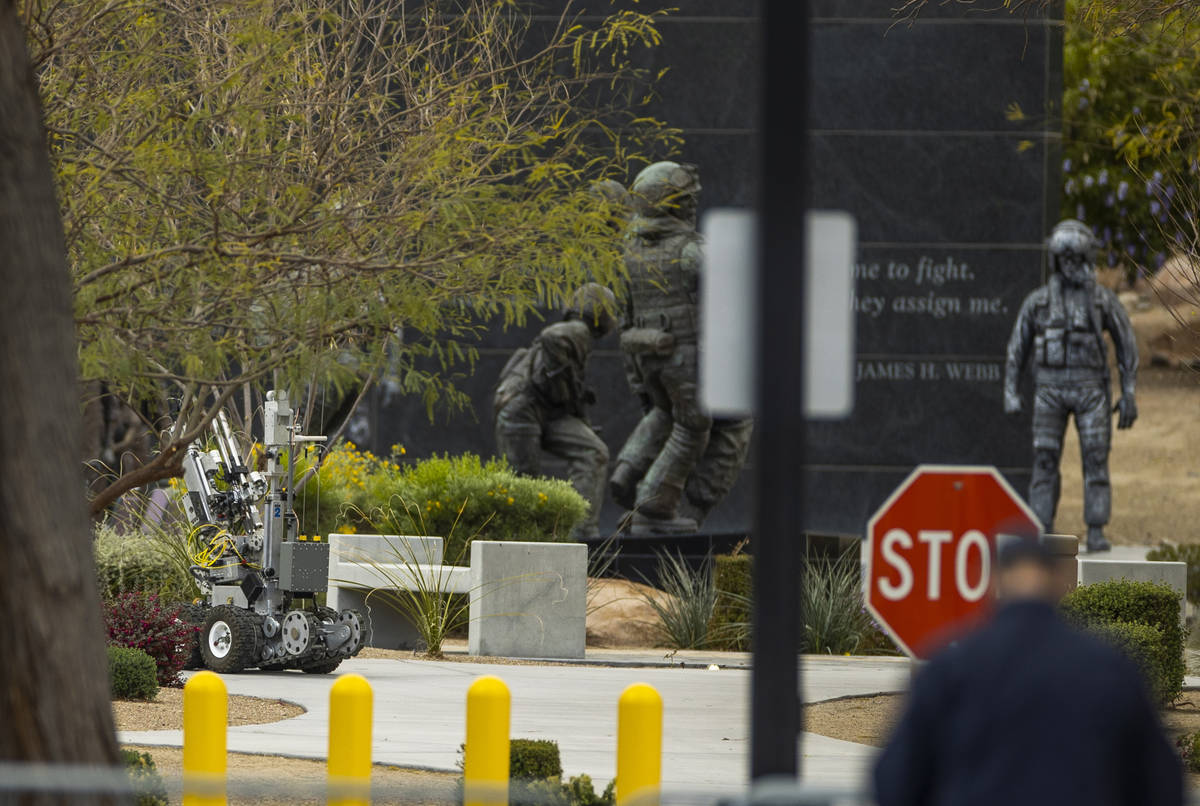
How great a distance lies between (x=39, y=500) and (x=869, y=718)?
25.0 ft

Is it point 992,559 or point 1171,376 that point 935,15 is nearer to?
point 992,559

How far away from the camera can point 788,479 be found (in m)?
4.46

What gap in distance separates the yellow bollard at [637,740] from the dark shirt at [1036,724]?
2.93 meters

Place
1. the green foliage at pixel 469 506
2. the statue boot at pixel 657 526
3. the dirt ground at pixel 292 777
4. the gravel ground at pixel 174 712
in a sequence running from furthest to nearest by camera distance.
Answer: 1. the statue boot at pixel 657 526
2. the green foliage at pixel 469 506
3. the gravel ground at pixel 174 712
4. the dirt ground at pixel 292 777

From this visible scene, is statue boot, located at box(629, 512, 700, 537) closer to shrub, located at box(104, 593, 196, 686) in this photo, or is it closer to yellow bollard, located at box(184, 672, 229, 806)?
shrub, located at box(104, 593, 196, 686)

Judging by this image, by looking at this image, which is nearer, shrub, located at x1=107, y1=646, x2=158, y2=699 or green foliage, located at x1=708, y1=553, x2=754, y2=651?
shrub, located at x1=107, y1=646, x2=158, y2=699

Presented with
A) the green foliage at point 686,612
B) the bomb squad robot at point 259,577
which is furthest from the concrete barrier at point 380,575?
the bomb squad robot at point 259,577

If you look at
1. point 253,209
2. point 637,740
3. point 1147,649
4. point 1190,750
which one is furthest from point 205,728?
Answer: point 1147,649

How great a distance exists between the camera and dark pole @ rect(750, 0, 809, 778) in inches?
175

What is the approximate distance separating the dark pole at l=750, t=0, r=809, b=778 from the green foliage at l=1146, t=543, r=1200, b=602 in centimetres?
1742

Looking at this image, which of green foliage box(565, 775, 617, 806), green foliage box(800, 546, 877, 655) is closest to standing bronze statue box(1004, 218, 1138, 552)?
green foliage box(800, 546, 877, 655)

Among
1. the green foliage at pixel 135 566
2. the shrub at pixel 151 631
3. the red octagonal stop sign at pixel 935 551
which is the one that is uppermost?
the red octagonal stop sign at pixel 935 551

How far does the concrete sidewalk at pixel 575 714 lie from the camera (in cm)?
962

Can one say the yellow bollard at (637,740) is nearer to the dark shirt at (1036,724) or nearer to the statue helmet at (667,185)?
the dark shirt at (1036,724)
